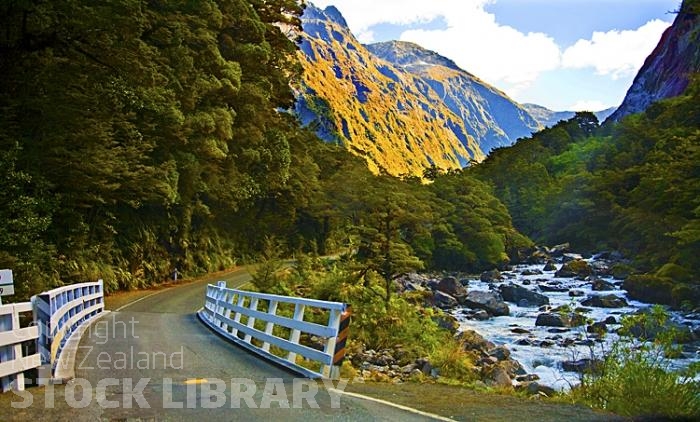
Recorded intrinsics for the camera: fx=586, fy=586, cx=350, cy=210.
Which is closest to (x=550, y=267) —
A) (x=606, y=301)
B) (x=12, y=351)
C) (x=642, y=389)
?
(x=606, y=301)

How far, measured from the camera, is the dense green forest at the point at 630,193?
32.6 meters

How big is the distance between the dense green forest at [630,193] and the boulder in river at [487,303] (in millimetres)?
8007

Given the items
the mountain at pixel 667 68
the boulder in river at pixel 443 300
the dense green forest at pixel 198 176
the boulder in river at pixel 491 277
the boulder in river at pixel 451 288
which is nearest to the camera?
the dense green forest at pixel 198 176

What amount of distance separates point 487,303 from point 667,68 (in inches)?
3344

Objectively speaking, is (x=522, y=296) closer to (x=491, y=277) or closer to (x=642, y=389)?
(x=491, y=277)

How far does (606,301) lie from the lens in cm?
3159

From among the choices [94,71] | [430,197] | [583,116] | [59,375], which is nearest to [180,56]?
[94,71]

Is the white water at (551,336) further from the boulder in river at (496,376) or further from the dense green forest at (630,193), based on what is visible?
the dense green forest at (630,193)

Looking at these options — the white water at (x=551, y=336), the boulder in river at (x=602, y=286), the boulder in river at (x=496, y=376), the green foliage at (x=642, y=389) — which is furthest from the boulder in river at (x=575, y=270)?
the green foliage at (x=642, y=389)

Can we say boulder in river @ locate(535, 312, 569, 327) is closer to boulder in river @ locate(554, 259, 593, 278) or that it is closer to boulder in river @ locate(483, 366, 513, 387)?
boulder in river @ locate(483, 366, 513, 387)

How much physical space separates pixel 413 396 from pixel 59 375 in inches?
196

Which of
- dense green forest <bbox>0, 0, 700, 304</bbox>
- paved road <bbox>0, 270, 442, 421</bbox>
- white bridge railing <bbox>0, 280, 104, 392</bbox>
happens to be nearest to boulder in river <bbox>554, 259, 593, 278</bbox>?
dense green forest <bbox>0, 0, 700, 304</bbox>

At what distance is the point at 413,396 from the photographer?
8.10 meters

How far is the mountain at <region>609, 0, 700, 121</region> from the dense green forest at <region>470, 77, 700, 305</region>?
8.94 m
